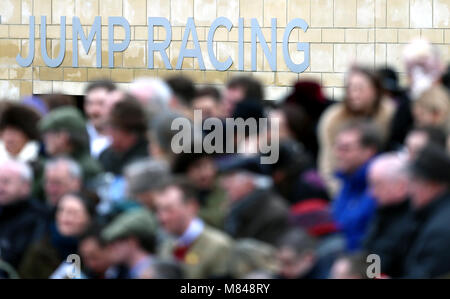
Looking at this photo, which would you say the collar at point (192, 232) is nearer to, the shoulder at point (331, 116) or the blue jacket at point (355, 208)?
the blue jacket at point (355, 208)

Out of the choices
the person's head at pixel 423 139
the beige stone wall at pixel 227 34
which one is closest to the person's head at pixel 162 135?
the person's head at pixel 423 139

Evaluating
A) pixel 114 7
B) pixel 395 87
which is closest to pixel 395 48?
pixel 114 7

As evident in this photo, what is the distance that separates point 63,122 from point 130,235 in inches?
26.8

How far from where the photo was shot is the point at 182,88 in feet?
14.6

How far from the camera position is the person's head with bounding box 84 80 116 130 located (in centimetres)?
434

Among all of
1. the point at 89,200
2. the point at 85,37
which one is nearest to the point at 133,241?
the point at 89,200

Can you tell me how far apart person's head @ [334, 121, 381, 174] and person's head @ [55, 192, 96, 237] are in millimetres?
996

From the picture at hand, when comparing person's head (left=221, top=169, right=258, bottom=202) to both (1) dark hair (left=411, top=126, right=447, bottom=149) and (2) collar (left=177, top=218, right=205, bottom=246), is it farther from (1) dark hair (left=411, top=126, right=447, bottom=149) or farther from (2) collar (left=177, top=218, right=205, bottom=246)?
(1) dark hair (left=411, top=126, right=447, bottom=149)

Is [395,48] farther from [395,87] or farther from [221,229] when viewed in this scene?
[221,229]

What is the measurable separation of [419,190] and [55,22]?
24.4 feet

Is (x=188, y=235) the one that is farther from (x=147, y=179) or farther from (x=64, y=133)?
(x=64, y=133)

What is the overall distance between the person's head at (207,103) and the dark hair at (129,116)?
299 millimetres

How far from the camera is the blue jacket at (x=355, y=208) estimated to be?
3.67 m
